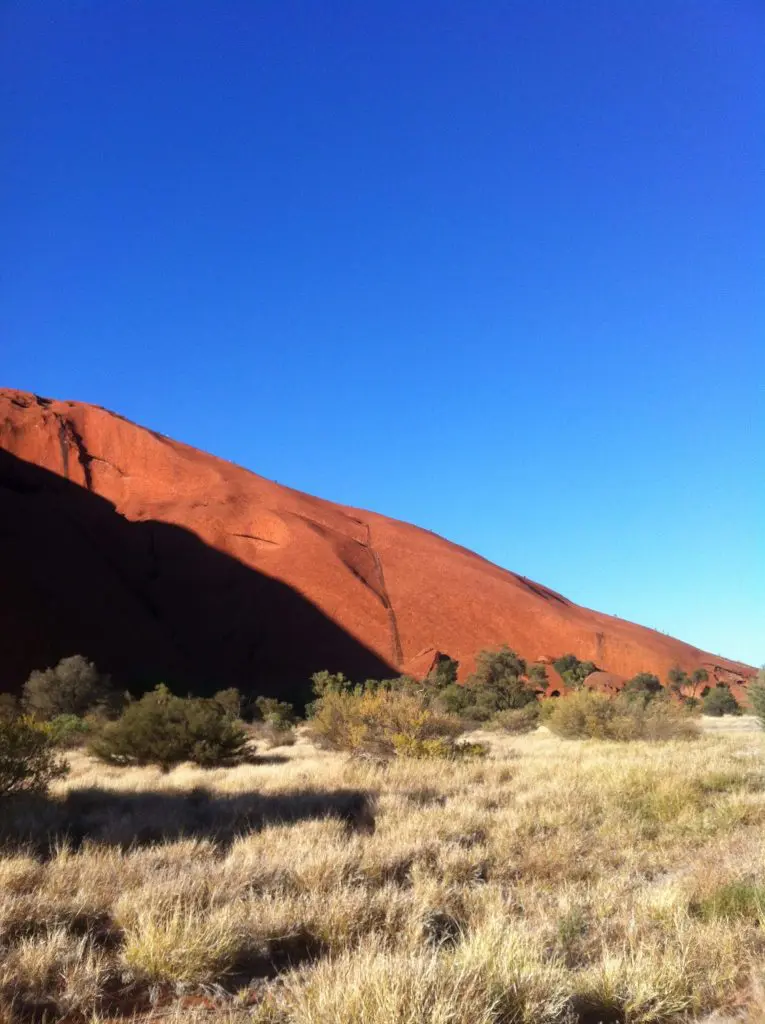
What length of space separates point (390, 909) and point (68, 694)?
29166 mm

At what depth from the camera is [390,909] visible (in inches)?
186

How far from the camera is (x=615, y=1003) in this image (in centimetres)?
366

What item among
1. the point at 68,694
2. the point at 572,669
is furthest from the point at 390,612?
the point at 68,694

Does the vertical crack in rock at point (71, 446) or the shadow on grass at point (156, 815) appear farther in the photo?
the vertical crack in rock at point (71, 446)

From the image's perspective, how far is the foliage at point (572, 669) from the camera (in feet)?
149

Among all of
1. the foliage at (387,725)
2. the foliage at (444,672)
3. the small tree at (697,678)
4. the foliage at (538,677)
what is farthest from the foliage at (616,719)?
the small tree at (697,678)

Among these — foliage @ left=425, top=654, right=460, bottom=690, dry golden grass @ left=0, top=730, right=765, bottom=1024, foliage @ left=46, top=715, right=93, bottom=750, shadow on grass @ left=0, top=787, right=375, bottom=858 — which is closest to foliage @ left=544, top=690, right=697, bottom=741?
dry golden grass @ left=0, top=730, right=765, bottom=1024

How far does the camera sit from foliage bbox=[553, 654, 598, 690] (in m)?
45.5

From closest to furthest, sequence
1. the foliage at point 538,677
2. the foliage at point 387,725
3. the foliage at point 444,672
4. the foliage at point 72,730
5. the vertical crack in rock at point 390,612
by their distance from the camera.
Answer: the foliage at point 387,725 → the foliage at point 72,730 → the foliage at point 444,672 → the foliage at point 538,677 → the vertical crack in rock at point 390,612

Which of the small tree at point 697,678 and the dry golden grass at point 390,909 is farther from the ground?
the small tree at point 697,678

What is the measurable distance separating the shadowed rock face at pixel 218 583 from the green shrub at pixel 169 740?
2530 centimetres

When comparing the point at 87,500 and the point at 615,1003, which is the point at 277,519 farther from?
the point at 615,1003

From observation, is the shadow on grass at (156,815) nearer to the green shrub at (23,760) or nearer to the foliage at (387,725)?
the green shrub at (23,760)

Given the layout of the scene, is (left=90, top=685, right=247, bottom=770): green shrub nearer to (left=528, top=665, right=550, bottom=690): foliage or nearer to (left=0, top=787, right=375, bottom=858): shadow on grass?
(left=0, top=787, right=375, bottom=858): shadow on grass
